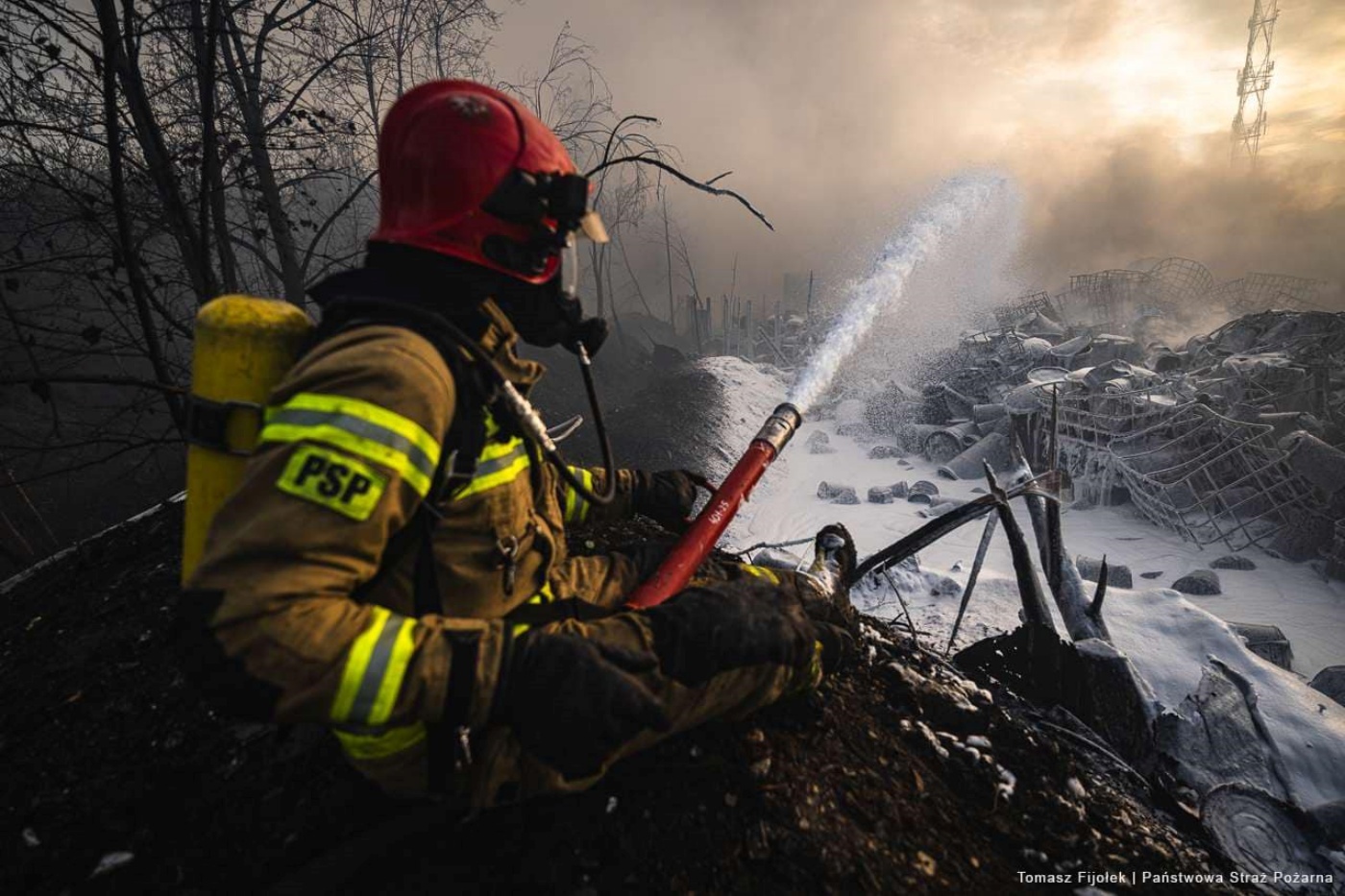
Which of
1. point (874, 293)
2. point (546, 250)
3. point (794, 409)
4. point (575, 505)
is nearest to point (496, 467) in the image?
point (546, 250)

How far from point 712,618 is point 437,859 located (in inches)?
46.7

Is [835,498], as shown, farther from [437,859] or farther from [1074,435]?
[437,859]

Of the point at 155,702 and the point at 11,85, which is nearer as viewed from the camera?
the point at 155,702

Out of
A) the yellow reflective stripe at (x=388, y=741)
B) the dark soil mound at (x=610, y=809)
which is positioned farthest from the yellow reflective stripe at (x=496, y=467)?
the dark soil mound at (x=610, y=809)

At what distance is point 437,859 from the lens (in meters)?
1.69

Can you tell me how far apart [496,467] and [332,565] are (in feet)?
1.76

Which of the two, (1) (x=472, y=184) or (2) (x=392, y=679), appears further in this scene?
(1) (x=472, y=184)

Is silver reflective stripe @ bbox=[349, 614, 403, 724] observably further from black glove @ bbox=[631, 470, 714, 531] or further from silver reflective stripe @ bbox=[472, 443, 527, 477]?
black glove @ bbox=[631, 470, 714, 531]

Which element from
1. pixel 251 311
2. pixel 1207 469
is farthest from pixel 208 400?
pixel 1207 469

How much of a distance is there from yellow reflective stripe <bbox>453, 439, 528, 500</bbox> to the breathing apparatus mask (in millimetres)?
367

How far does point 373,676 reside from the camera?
1244 mm

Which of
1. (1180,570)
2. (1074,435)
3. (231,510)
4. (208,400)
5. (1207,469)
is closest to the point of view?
(231,510)

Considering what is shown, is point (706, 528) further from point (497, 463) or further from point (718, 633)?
point (497, 463)

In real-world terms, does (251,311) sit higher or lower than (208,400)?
higher
